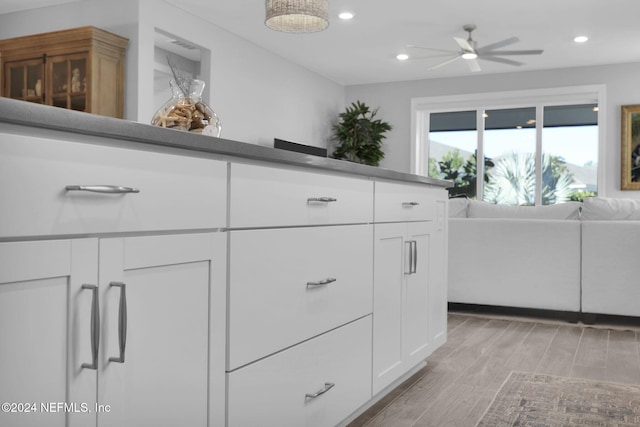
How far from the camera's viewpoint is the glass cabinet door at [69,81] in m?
4.70

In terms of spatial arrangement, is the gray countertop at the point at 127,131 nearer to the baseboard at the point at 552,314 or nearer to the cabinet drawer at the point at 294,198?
the cabinet drawer at the point at 294,198

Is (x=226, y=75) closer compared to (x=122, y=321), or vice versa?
(x=122, y=321)

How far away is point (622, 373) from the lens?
8.79ft

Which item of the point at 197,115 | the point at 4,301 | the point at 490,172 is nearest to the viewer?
the point at 4,301

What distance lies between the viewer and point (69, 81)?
15.7 feet

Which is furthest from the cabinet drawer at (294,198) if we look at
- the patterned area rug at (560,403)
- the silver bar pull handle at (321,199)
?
the patterned area rug at (560,403)

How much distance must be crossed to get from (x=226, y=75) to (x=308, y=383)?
191 inches

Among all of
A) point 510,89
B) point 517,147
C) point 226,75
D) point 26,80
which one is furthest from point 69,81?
point 517,147

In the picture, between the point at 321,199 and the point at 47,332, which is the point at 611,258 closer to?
the point at 321,199

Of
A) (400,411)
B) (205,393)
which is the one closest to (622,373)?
(400,411)

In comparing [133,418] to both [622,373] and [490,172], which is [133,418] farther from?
[490,172]

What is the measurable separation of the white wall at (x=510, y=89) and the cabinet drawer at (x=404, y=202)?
515 cm

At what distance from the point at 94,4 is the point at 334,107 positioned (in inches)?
152

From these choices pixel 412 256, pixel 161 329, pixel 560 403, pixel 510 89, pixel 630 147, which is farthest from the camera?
pixel 510 89
